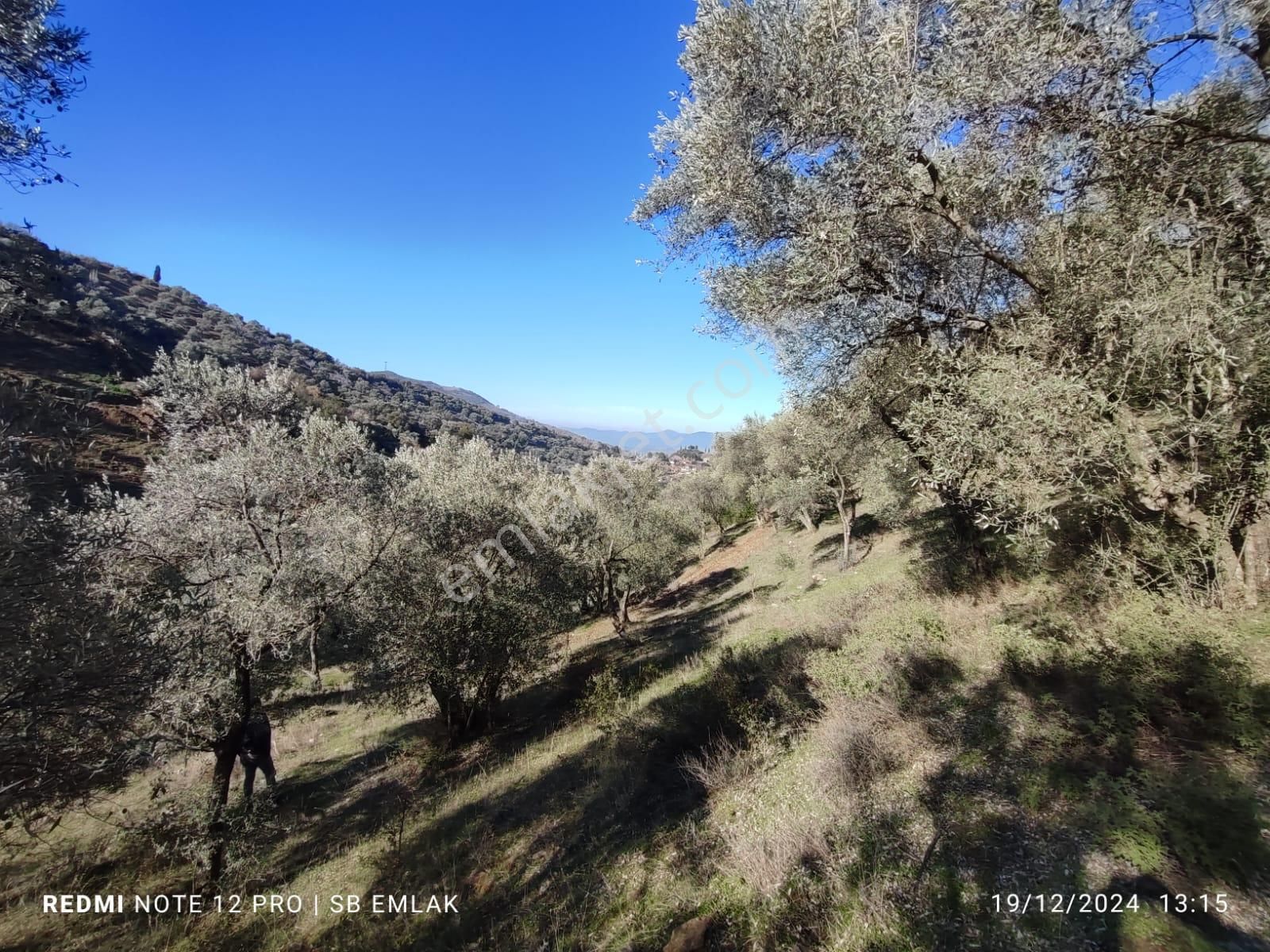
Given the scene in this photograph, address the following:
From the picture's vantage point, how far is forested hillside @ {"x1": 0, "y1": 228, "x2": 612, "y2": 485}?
14.8 ft

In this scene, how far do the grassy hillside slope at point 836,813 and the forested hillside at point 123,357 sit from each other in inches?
197

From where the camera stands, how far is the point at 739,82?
7121mm

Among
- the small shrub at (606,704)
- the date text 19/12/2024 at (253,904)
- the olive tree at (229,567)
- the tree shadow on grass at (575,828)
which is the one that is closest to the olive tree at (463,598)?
the olive tree at (229,567)

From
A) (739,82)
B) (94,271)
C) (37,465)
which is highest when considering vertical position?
(94,271)

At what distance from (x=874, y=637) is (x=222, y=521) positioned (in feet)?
41.3

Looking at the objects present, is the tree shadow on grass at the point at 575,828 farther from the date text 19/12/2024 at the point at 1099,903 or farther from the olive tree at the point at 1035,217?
the olive tree at the point at 1035,217

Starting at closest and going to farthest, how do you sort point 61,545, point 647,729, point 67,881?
point 61,545, point 67,881, point 647,729

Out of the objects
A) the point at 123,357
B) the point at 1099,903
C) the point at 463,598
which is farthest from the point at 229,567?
the point at 123,357

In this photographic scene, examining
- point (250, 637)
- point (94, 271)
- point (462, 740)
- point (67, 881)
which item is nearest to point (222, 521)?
point (250, 637)

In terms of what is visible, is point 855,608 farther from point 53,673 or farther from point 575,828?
point 53,673

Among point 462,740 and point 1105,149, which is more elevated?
point 1105,149

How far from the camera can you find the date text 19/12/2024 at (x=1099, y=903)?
3.24 metres

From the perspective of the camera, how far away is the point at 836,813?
5477mm

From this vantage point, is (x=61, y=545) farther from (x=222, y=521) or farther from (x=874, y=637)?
(x=874, y=637)
